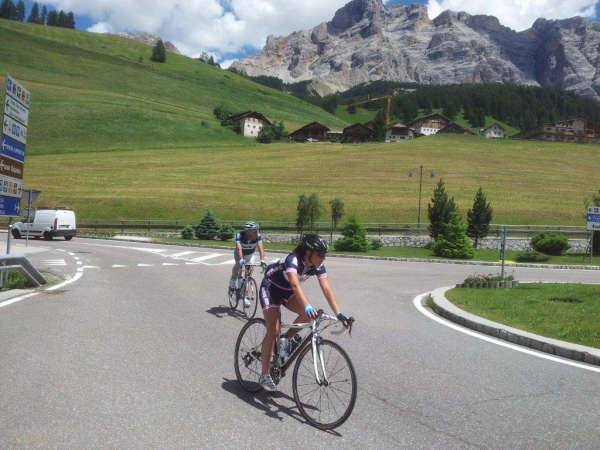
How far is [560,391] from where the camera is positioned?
5.48 metres

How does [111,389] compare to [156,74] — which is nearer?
[111,389]

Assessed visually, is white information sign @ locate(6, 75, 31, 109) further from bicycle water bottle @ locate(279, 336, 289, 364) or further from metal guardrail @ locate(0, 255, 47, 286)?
bicycle water bottle @ locate(279, 336, 289, 364)

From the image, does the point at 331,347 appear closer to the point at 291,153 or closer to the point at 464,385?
the point at 464,385

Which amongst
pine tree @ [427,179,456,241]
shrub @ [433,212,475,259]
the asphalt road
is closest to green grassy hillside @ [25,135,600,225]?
pine tree @ [427,179,456,241]

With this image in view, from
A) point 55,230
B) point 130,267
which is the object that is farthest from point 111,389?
point 55,230

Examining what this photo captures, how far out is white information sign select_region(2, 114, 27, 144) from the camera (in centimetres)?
1183

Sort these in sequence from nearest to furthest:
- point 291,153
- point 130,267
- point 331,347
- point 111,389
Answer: point 331,347 < point 111,389 < point 130,267 < point 291,153

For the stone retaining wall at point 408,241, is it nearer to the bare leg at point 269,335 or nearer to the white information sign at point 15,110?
the white information sign at point 15,110

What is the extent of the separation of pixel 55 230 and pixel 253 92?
148088 millimetres

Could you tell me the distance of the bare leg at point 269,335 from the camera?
5.09m

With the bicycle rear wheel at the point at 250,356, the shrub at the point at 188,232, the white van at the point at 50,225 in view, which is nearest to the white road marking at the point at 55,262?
the white van at the point at 50,225

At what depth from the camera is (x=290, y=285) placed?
5027 millimetres

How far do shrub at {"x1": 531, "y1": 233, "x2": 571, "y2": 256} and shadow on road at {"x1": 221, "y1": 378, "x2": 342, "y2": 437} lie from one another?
109 feet

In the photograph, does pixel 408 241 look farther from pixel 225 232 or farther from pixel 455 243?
pixel 225 232
